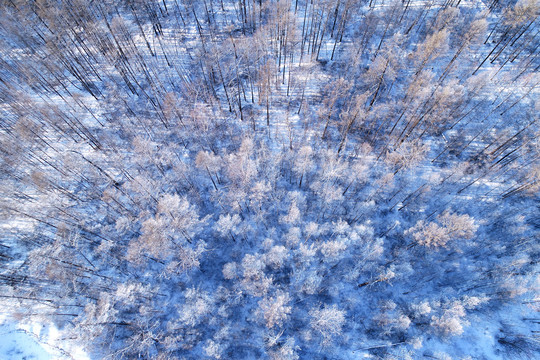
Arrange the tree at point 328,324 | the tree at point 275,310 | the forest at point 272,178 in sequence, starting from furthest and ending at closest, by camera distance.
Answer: the forest at point 272,178 < the tree at point 328,324 < the tree at point 275,310

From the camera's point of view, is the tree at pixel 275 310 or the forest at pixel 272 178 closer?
the tree at pixel 275 310

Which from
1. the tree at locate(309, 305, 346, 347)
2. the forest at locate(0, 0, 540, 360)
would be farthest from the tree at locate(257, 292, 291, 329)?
the tree at locate(309, 305, 346, 347)

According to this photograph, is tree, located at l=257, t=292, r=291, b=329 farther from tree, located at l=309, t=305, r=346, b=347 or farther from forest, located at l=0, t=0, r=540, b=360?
tree, located at l=309, t=305, r=346, b=347

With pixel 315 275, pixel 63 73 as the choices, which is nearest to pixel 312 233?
pixel 315 275

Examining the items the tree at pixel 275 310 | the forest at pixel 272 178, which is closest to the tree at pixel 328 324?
the forest at pixel 272 178

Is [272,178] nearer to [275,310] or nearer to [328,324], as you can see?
[275,310]

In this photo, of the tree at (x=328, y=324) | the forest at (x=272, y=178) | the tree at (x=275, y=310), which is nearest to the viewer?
the tree at (x=275, y=310)

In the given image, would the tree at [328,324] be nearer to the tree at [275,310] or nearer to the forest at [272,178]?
the forest at [272,178]

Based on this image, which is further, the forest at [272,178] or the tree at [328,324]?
the forest at [272,178]

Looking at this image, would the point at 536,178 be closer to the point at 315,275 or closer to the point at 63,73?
the point at 315,275
